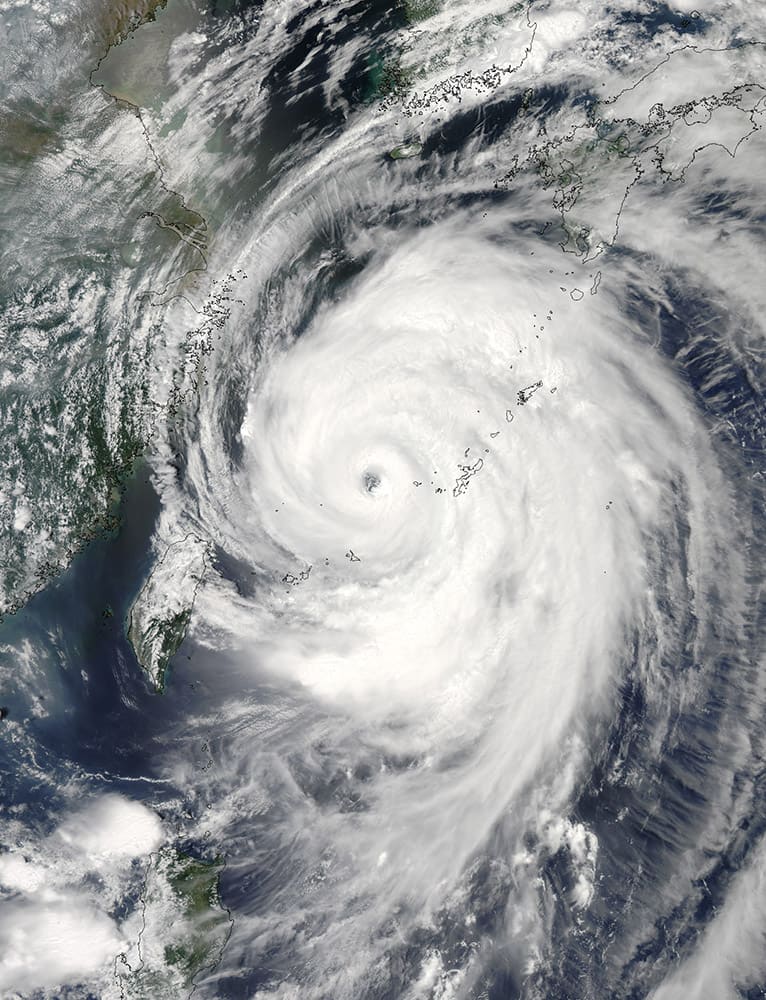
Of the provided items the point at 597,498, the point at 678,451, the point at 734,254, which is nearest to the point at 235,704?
the point at 597,498

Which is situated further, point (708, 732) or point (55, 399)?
point (55, 399)

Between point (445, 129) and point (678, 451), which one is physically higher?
point (445, 129)

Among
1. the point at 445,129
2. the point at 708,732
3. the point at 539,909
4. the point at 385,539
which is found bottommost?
the point at 539,909

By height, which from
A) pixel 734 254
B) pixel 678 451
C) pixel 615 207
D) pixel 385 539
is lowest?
pixel 385 539

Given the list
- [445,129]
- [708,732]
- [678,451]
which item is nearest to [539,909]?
[708,732]

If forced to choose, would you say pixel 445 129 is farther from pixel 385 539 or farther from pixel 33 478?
pixel 33 478

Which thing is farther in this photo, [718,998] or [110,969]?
[110,969]

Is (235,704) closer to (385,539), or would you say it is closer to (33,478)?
(385,539)
